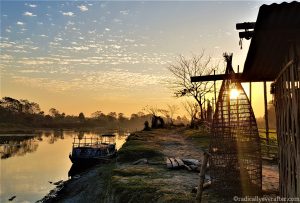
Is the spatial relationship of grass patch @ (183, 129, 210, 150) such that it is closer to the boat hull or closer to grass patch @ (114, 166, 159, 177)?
the boat hull

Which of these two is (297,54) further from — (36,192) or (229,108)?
(36,192)

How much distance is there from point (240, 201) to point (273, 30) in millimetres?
6464

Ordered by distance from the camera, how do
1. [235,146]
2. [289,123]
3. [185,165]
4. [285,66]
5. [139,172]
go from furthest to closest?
1. [185,165]
2. [139,172]
3. [235,146]
4. [289,123]
5. [285,66]

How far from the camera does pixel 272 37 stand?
5.79 m

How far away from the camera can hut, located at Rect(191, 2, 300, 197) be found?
489cm

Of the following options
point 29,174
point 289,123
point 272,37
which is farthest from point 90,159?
point 272,37

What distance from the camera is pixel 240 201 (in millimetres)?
10148

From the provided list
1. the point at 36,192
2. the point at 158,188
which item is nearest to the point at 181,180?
the point at 158,188

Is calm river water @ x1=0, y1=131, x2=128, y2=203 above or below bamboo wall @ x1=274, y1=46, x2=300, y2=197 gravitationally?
below

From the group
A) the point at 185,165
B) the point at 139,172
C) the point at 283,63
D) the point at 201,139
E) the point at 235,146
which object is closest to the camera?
the point at 283,63

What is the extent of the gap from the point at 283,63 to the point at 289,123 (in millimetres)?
1423

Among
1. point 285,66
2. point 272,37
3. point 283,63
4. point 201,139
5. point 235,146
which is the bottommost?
point 201,139

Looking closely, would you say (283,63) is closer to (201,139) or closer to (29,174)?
(201,139)

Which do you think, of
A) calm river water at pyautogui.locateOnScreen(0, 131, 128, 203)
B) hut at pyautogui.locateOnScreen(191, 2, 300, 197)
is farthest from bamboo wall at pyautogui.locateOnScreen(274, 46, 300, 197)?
calm river water at pyautogui.locateOnScreen(0, 131, 128, 203)
